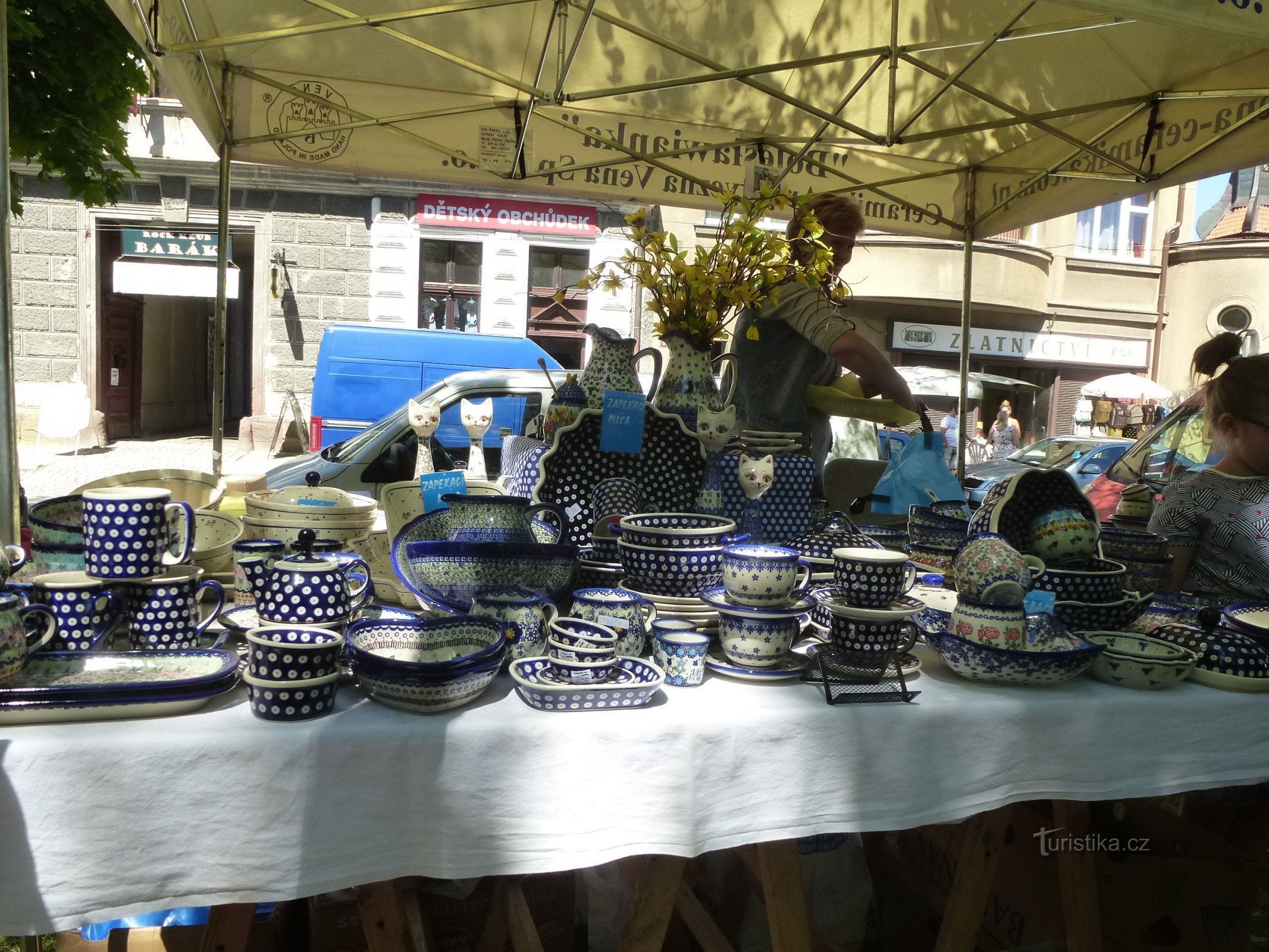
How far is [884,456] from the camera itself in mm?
8219

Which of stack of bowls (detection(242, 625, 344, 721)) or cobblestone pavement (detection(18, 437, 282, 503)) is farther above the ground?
stack of bowls (detection(242, 625, 344, 721))

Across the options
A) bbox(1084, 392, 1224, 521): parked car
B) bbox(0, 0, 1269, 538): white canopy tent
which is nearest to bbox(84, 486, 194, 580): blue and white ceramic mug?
bbox(0, 0, 1269, 538): white canopy tent

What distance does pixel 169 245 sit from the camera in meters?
12.8

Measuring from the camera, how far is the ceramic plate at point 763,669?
1.50 metres

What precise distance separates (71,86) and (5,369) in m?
3.01

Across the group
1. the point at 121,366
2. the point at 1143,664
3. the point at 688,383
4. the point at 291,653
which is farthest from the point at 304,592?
the point at 121,366

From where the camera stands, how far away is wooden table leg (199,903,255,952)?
1.35m

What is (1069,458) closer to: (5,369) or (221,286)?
(221,286)

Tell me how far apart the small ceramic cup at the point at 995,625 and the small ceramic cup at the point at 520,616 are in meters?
0.74

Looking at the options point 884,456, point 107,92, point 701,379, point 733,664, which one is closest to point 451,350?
point 884,456

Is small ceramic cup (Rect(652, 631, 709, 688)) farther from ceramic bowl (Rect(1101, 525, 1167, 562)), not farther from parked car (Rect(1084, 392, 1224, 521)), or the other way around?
parked car (Rect(1084, 392, 1224, 521))

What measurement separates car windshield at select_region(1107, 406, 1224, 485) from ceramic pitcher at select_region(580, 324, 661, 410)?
3947mm

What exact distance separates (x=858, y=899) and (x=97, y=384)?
14.0 m

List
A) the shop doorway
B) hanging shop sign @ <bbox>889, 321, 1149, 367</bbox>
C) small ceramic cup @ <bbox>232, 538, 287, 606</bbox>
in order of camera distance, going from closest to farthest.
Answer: small ceramic cup @ <bbox>232, 538, 287, 606</bbox> < the shop doorway < hanging shop sign @ <bbox>889, 321, 1149, 367</bbox>
